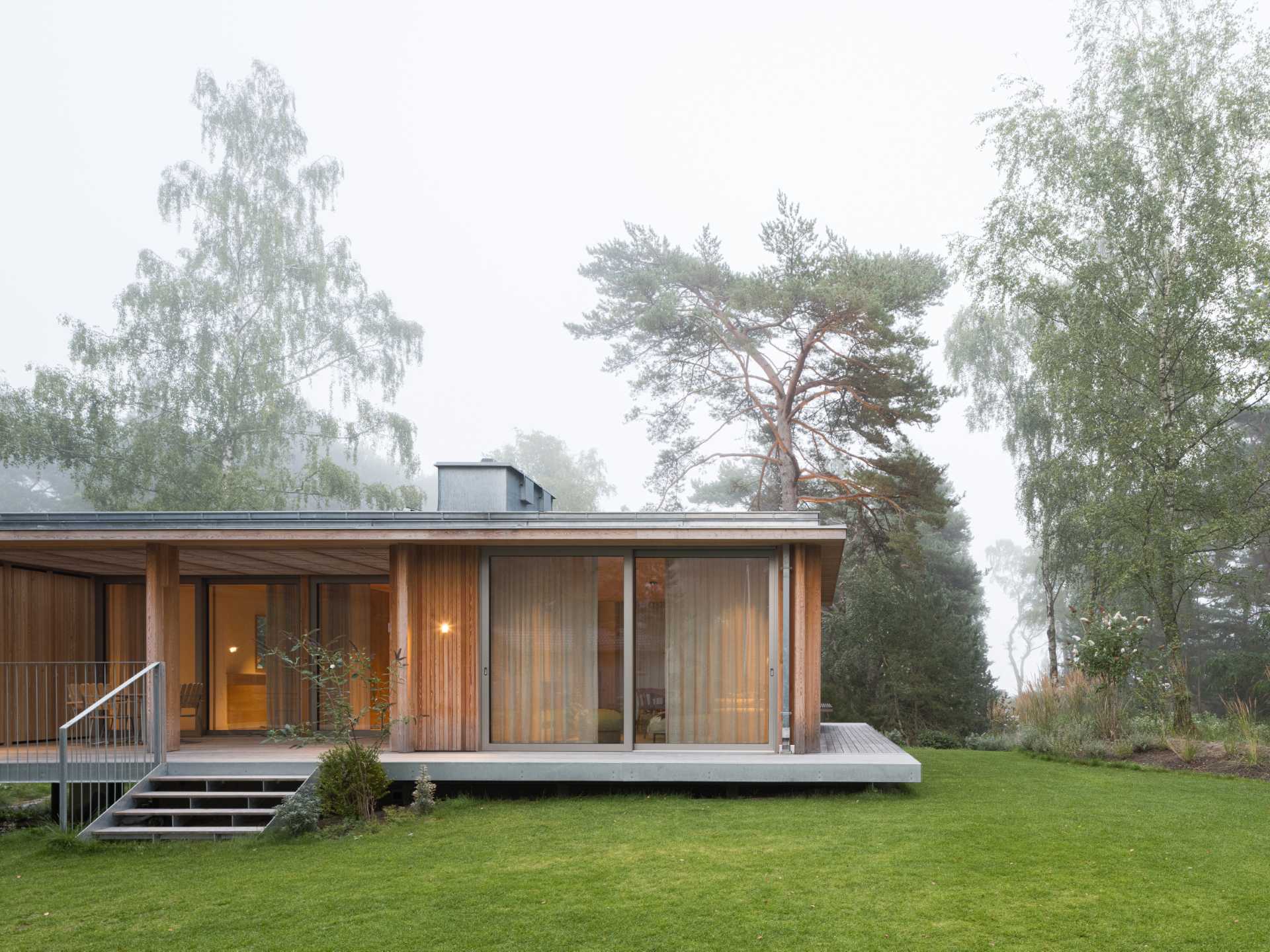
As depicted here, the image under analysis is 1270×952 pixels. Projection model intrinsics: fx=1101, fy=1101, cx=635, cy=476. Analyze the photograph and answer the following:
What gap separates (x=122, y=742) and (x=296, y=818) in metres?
2.76

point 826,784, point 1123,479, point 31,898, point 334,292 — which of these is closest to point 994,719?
point 1123,479

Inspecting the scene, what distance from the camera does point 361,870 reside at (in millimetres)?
6973

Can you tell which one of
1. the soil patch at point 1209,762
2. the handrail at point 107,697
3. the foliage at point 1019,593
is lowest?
the foliage at point 1019,593

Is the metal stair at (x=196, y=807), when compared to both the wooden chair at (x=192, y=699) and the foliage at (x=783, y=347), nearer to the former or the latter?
the wooden chair at (x=192, y=699)

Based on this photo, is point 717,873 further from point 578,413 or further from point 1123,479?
point 578,413

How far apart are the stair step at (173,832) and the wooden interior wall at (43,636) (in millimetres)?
2909

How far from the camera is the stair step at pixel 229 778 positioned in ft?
29.8

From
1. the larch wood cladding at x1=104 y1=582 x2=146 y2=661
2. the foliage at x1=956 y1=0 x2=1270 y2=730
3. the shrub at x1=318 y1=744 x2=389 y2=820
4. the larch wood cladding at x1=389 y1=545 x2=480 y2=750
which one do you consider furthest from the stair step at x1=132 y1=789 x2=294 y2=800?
the foliage at x1=956 y1=0 x2=1270 y2=730

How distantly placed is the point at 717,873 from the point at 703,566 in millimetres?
3719

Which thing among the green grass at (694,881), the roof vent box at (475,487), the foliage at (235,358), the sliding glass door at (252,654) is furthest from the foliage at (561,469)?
the green grass at (694,881)

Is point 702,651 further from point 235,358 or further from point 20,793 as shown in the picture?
point 235,358

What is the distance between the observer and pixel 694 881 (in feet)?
21.5

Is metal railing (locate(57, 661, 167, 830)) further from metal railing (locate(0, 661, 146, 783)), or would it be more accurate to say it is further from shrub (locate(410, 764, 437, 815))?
shrub (locate(410, 764, 437, 815))

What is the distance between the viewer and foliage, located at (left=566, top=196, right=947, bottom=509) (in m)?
19.4
